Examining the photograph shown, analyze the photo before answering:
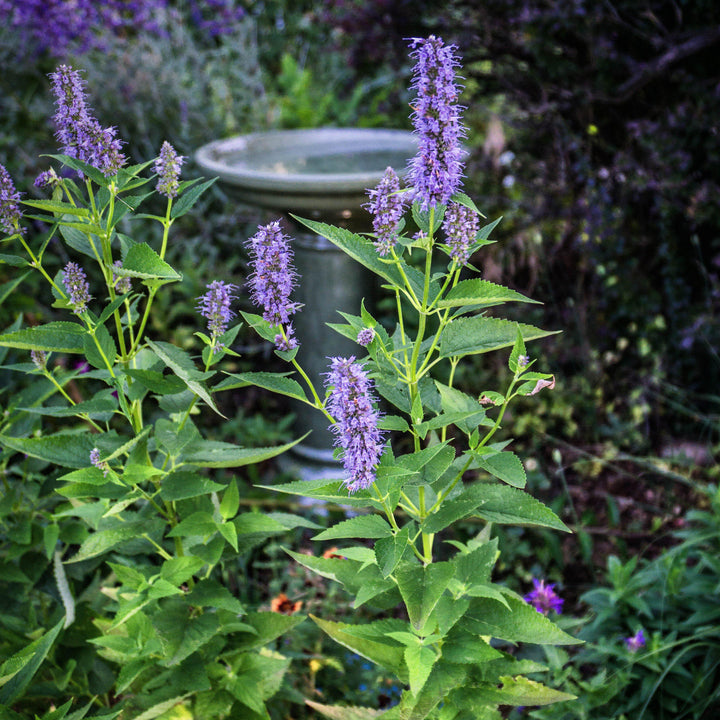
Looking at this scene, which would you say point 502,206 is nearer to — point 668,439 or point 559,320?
point 559,320

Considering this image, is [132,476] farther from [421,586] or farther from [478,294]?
[478,294]

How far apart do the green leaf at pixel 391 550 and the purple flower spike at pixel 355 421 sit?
13 cm

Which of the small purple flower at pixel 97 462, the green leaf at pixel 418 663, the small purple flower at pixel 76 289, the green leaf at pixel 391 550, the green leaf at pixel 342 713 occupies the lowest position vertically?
the green leaf at pixel 342 713

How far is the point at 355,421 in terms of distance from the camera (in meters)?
1.13

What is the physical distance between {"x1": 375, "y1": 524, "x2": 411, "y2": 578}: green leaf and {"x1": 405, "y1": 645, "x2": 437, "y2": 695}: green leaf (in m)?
0.17

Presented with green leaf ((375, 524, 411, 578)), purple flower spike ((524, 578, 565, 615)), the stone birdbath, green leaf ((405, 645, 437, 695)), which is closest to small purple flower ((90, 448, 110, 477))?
green leaf ((375, 524, 411, 578))

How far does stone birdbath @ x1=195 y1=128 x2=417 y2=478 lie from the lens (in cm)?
301

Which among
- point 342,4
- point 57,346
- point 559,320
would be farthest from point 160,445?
point 342,4

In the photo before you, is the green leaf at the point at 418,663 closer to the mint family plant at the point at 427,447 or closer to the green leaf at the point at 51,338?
the mint family plant at the point at 427,447

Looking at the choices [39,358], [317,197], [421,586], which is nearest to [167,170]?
[39,358]

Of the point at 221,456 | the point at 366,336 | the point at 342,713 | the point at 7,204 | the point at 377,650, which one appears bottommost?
the point at 342,713

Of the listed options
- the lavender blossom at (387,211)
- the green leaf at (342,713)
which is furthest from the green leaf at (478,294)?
the green leaf at (342,713)

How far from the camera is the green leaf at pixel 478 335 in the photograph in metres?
1.27

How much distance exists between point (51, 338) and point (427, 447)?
2.34ft
